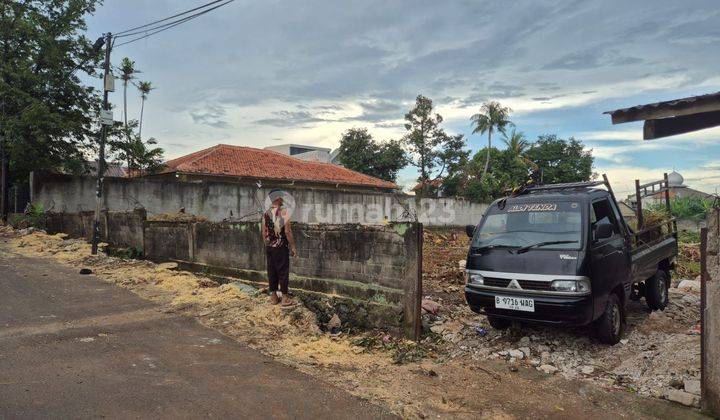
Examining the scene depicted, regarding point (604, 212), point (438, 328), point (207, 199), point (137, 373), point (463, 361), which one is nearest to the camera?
point (137, 373)

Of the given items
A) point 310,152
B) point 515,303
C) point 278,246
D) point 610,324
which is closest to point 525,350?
point 515,303

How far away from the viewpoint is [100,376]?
14.7 feet

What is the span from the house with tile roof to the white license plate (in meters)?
18.6

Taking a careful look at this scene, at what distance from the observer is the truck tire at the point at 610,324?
547 centimetres

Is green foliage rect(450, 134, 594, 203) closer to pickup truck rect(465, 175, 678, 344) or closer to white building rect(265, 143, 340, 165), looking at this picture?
white building rect(265, 143, 340, 165)

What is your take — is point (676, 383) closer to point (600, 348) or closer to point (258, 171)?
point (600, 348)

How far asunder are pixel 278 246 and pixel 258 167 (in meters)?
21.7

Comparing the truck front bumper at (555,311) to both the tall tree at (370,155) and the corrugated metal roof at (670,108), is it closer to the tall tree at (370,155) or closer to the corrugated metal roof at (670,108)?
the corrugated metal roof at (670,108)

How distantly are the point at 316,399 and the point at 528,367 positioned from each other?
2.53 m

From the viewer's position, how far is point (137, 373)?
4.64 m

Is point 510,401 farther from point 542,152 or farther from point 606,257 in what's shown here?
point 542,152

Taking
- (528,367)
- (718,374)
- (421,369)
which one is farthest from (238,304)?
(718,374)

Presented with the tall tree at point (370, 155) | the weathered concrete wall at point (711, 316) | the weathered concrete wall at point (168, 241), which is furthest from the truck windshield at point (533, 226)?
the tall tree at point (370, 155)

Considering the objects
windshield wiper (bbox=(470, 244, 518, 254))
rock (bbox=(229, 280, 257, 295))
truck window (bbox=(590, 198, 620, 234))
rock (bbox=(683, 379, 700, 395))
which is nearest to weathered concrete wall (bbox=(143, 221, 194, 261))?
rock (bbox=(229, 280, 257, 295))
